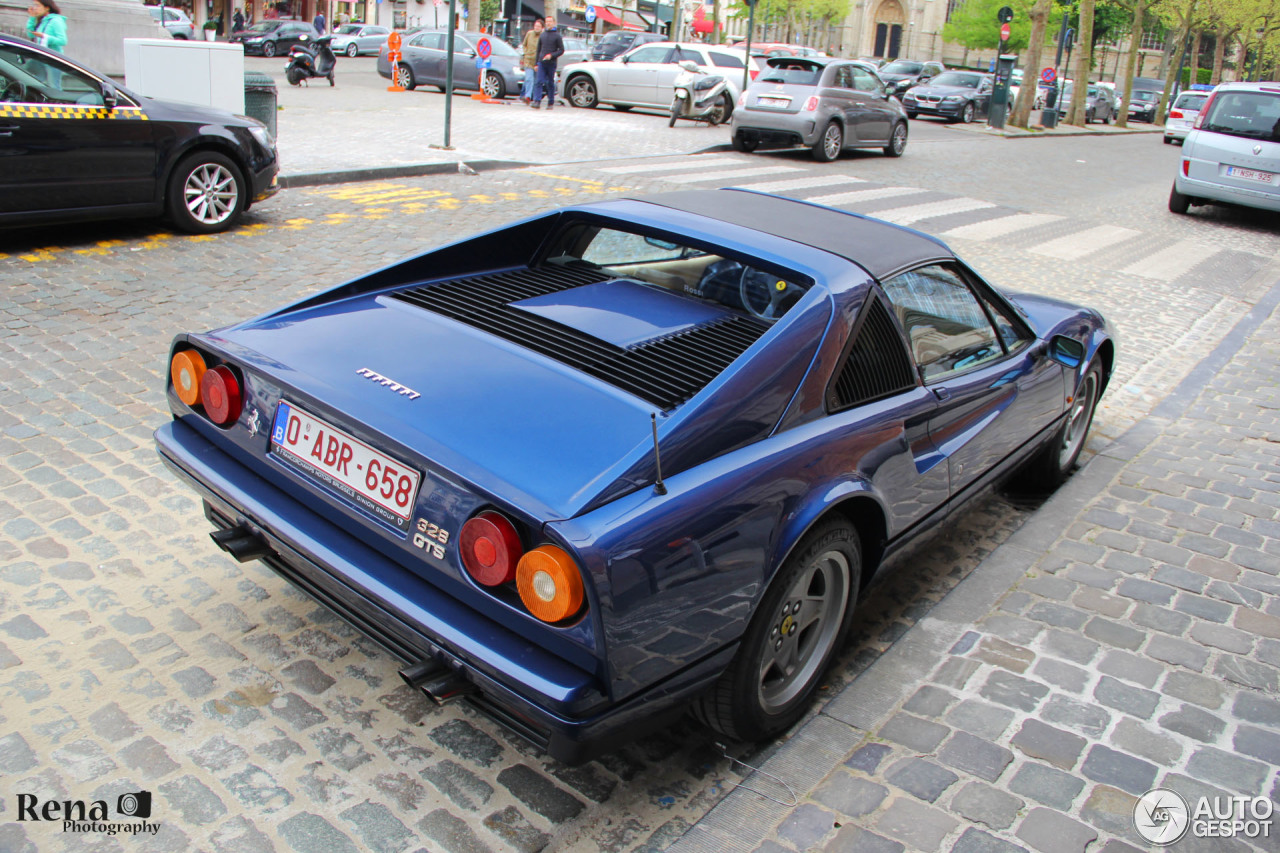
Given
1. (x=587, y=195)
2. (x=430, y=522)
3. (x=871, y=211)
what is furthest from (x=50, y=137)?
(x=871, y=211)

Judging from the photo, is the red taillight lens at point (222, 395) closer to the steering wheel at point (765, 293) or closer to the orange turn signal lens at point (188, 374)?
the orange turn signal lens at point (188, 374)

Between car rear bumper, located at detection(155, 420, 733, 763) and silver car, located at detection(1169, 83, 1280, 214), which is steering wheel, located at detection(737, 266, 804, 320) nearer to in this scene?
car rear bumper, located at detection(155, 420, 733, 763)

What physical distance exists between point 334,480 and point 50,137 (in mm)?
6164

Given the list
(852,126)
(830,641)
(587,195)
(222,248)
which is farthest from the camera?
(852,126)

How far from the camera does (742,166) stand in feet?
48.9

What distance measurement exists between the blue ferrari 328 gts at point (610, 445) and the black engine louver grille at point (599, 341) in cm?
1

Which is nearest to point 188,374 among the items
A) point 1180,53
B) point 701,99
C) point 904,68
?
point 701,99

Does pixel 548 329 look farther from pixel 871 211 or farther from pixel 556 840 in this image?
pixel 871 211

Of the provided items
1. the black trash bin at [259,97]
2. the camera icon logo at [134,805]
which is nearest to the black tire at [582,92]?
the black trash bin at [259,97]

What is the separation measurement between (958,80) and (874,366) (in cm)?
3226

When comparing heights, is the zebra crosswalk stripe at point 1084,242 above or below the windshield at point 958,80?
below

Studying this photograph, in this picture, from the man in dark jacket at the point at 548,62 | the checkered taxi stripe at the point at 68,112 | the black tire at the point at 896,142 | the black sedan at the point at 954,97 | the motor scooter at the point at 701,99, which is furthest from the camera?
the black sedan at the point at 954,97

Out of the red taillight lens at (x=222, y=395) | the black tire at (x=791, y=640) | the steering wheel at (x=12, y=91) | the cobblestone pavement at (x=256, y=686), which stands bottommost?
the cobblestone pavement at (x=256, y=686)

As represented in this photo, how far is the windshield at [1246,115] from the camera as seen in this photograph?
→ 1363 centimetres
